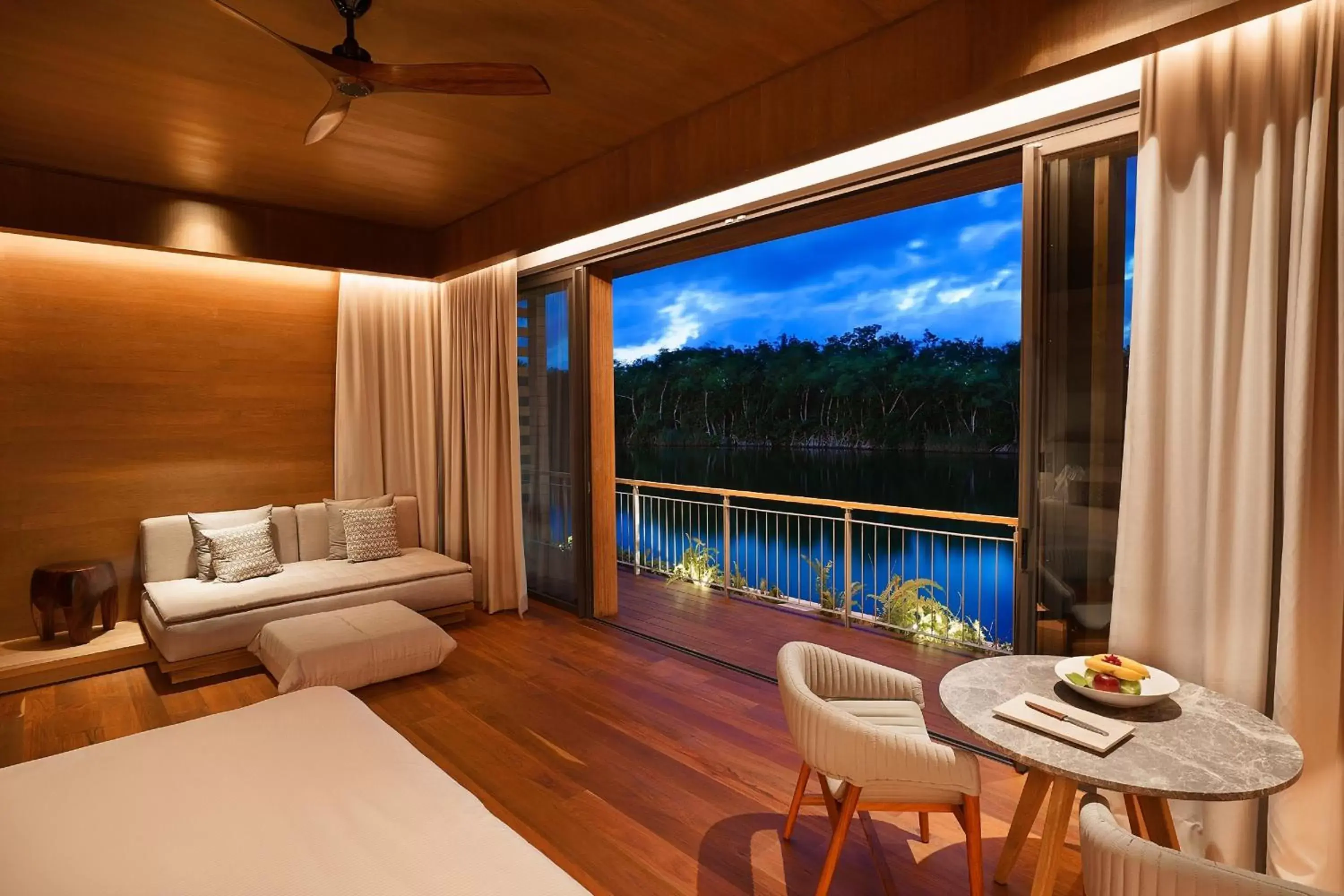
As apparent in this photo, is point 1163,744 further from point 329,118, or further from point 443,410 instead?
point 443,410

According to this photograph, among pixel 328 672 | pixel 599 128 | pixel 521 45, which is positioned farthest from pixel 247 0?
pixel 328 672

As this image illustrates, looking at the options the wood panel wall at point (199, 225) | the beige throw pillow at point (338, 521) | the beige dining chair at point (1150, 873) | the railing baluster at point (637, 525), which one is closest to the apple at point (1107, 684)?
the beige dining chair at point (1150, 873)

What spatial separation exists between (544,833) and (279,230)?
13.7ft

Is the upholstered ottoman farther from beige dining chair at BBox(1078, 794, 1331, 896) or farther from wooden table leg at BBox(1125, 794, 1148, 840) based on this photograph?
beige dining chair at BBox(1078, 794, 1331, 896)

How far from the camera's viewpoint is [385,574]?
15.0 ft

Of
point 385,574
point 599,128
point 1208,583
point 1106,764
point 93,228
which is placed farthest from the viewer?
point 385,574

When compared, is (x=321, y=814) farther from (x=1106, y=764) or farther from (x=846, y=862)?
(x=1106, y=764)

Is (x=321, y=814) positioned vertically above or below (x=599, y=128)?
below

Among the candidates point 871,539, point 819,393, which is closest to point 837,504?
point 871,539

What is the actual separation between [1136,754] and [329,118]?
3.17m

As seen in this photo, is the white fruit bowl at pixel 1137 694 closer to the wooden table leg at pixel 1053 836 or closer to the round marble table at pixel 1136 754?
the round marble table at pixel 1136 754

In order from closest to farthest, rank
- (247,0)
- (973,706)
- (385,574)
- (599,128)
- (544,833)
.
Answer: (973,706) < (247,0) < (544,833) < (599,128) < (385,574)

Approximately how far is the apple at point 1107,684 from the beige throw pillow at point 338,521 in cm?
466

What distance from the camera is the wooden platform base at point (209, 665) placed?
379 centimetres
